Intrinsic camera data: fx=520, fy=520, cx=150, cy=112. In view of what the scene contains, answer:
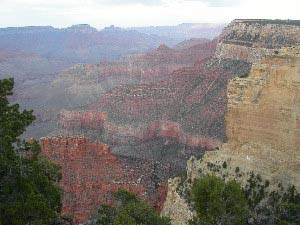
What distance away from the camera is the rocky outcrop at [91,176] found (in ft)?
114

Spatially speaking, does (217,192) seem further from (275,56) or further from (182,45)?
(182,45)

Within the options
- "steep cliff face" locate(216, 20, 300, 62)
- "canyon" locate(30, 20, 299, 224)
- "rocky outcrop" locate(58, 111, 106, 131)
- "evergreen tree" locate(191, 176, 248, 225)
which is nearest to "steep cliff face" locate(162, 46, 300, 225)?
"canyon" locate(30, 20, 299, 224)

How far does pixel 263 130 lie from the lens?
866 inches

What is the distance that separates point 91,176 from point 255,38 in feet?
98.2

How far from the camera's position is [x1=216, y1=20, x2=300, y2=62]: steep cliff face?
178 ft

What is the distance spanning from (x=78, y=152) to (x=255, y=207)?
20638mm

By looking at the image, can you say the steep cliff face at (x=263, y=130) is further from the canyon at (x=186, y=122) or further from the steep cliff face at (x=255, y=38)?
the steep cliff face at (x=255, y=38)

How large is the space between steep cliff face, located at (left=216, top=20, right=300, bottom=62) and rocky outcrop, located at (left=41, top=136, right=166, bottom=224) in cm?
2084

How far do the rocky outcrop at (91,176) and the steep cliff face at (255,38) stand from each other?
820 inches

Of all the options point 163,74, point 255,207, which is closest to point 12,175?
point 255,207

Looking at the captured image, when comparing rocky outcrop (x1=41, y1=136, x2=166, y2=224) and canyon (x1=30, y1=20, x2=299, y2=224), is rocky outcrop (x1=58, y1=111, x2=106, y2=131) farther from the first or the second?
rocky outcrop (x1=41, y1=136, x2=166, y2=224)

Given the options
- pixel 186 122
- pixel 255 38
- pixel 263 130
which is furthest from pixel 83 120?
pixel 263 130

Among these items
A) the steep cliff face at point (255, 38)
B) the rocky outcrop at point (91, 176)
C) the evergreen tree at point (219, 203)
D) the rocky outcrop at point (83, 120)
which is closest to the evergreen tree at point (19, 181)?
the evergreen tree at point (219, 203)

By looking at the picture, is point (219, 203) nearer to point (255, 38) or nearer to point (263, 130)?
point (263, 130)
